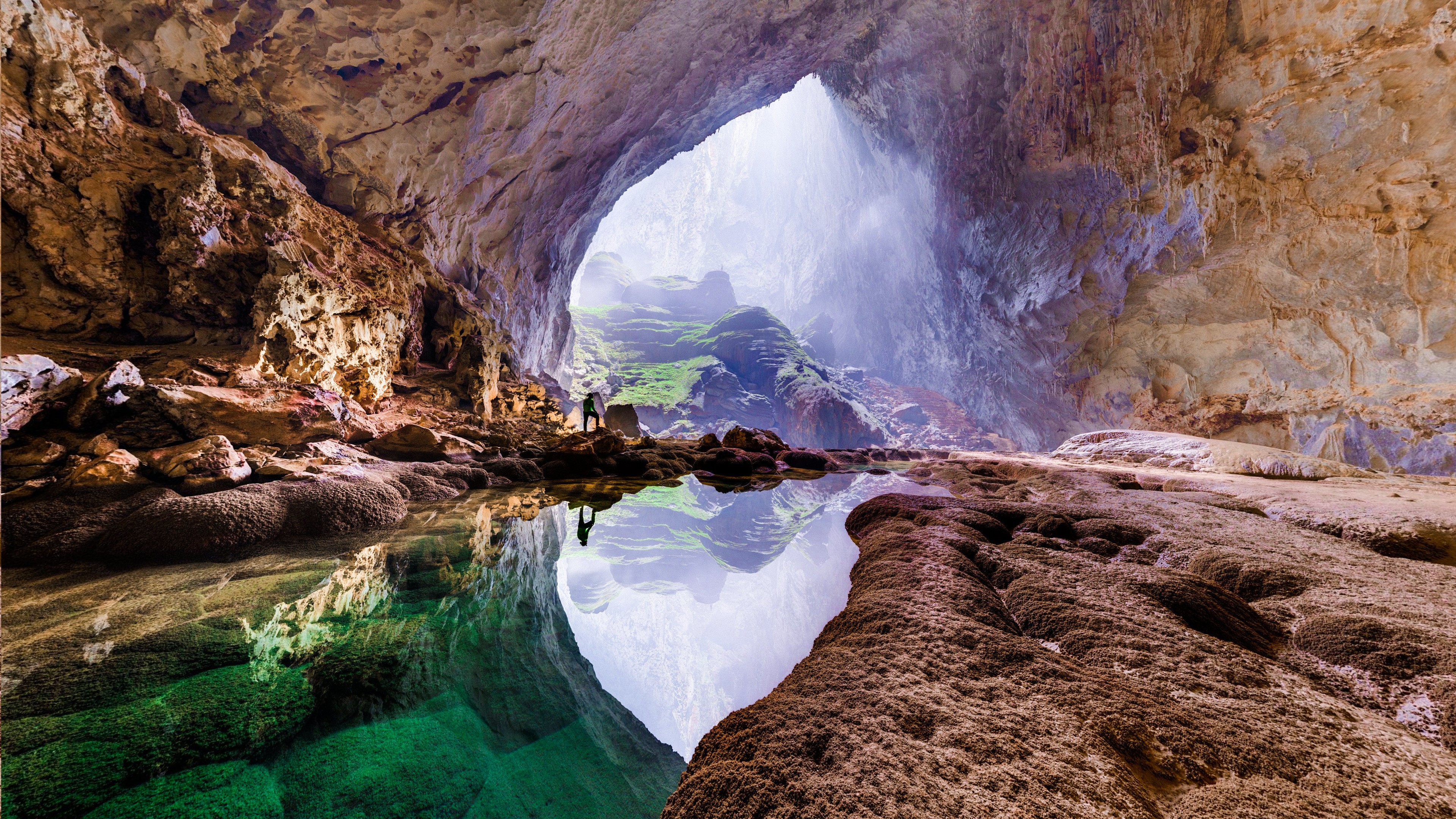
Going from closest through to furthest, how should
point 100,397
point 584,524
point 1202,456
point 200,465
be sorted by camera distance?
point 200,465 < point 100,397 < point 584,524 < point 1202,456

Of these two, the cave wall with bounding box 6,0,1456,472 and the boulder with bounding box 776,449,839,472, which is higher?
the cave wall with bounding box 6,0,1456,472

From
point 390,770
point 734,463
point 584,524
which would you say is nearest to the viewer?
point 390,770

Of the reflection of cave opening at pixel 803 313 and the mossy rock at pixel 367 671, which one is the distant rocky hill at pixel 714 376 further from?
the mossy rock at pixel 367 671

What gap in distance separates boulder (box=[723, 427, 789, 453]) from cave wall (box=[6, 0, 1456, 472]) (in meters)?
8.70

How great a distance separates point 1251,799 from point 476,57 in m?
17.6

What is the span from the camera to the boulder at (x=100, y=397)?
4559 millimetres

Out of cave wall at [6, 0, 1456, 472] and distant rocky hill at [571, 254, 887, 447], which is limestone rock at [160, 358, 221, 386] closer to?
cave wall at [6, 0, 1456, 472]

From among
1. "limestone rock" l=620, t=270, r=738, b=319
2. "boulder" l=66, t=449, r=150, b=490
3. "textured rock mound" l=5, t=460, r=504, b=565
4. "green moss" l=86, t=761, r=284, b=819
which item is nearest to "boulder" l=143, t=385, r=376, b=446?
"boulder" l=66, t=449, r=150, b=490

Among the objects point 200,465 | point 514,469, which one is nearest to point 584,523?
point 514,469

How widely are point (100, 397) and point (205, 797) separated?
6156mm

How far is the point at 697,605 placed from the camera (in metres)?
3.22

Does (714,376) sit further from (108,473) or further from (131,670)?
(131,670)

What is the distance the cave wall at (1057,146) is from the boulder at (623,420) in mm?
4471

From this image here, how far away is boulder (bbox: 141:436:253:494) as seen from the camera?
4.39 meters
